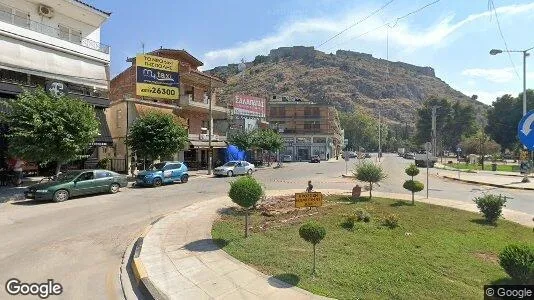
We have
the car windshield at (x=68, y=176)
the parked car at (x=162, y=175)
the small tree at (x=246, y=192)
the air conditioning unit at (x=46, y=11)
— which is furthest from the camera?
the air conditioning unit at (x=46, y=11)

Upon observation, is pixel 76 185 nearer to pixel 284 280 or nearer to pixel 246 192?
pixel 246 192

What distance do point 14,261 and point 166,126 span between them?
17.8 metres

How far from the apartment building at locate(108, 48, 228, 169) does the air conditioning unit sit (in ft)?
27.8

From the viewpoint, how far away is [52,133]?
696 inches

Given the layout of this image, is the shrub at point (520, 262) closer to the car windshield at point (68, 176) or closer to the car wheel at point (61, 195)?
the car wheel at point (61, 195)

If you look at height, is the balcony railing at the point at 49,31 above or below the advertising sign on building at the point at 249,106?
above

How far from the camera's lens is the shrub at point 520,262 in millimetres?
5895

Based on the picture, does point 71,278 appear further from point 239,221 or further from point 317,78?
point 317,78

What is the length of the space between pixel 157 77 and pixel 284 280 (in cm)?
3201

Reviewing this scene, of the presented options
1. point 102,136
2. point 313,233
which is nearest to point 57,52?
point 102,136

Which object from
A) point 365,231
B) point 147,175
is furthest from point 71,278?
point 147,175

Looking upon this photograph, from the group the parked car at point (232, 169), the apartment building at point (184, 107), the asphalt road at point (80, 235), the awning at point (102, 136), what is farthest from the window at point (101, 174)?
→ the parked car at point (232, 169)

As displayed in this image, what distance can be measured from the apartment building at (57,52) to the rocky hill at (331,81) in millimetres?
107782

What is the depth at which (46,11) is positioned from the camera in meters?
25.8
